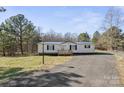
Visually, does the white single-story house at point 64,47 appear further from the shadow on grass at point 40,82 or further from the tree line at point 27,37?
the shadow on grass at point 40,82

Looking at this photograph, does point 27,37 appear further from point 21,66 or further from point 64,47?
point 21,66

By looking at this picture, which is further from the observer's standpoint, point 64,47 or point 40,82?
point 64,47

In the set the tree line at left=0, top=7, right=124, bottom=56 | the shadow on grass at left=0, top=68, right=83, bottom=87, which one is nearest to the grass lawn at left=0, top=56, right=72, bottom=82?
the shadow on grass at left=0, top=68, right=83, bottom=87

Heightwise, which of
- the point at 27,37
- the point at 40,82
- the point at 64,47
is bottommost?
the point at 40,82

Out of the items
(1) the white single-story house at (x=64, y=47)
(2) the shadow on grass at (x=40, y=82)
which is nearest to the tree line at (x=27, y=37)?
(1) the white single-story house at (x=64, y=47)

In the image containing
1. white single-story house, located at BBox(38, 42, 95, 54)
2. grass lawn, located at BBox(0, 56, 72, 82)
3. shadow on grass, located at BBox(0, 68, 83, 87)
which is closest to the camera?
shadow on grass, located at BBox(0, 68, 83, 87)

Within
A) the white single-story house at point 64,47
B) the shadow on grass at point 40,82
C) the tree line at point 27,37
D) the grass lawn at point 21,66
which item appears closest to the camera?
the shadow on grass at point 40,82

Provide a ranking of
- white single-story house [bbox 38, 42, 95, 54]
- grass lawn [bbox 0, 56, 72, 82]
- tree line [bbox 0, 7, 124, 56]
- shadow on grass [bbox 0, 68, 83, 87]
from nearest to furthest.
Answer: shadow on grass [bbox 0, 68, 83, 87]
grass lawn [bbox 0, 56, 72, 82]
tree line [bbox 0, 7, 124, 56]
white single-story house [bbox 38, 42, 95, 54]

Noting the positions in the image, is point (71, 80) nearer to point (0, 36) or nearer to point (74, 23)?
point (74, 23)

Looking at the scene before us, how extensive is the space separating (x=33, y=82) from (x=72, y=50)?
55.3ft

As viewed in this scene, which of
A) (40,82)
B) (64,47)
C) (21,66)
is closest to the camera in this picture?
(40,82)

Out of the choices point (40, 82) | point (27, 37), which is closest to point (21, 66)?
point (40, 82)

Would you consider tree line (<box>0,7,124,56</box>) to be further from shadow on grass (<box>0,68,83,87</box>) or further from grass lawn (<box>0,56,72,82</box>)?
shadow on grass (<box>0,68,83,87</box>)
